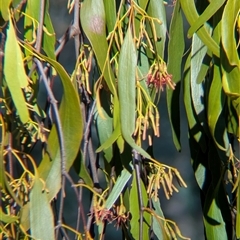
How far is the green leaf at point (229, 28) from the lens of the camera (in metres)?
0.70

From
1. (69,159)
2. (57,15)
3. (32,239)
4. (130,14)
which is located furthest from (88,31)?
(57,15)

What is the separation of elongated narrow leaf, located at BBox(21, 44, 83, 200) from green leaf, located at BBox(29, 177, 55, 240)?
0.03 metres

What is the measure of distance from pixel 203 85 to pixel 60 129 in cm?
24

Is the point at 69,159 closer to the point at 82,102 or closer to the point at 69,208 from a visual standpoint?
the point at 82,102

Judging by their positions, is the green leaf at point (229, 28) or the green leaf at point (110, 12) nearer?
the green leaf at point (229, 28)

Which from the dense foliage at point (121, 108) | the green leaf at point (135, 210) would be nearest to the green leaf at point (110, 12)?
the dense foliage at point (121, 108)

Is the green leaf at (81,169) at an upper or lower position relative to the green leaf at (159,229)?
upper

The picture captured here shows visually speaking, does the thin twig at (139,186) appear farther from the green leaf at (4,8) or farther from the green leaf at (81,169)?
the green leaf at (4,8)

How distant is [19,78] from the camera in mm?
688

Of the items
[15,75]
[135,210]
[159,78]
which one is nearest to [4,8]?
[15,75]

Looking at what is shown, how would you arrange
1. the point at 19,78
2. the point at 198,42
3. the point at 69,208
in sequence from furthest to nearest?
the point at 69,208, the point at 198,42, the point at 19,78

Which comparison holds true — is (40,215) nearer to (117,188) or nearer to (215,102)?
(117,188)

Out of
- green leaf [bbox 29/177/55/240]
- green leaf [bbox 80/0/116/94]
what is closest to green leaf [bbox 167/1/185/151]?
green leaf [bbox 80/0/116/94]

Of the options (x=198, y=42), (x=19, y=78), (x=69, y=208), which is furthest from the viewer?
(x=69, y=208)
